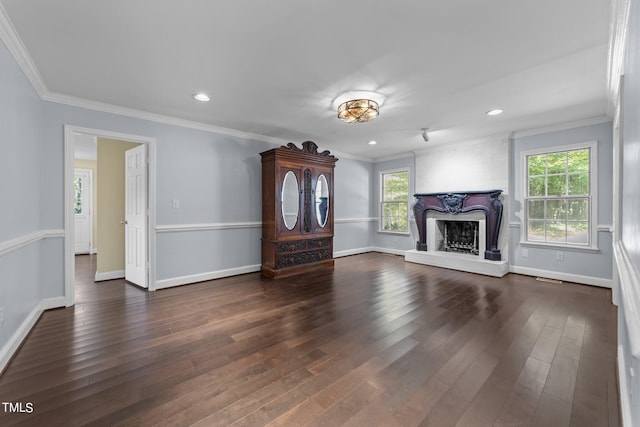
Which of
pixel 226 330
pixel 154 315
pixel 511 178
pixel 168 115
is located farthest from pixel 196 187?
pixel 511 178

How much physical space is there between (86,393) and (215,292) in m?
2.01

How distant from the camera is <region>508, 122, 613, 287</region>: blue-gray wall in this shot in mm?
3910

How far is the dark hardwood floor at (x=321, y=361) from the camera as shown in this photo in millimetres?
1537

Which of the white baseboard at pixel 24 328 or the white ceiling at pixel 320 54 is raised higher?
the white ceiling at pixel 320 54

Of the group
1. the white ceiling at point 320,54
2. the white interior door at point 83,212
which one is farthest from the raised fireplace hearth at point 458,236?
the white interior door at point 83,212

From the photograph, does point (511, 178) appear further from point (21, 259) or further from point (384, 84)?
point (21, 259)

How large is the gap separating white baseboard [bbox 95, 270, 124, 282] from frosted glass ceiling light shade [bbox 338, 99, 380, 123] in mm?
4440

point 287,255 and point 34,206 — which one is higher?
point 34,206

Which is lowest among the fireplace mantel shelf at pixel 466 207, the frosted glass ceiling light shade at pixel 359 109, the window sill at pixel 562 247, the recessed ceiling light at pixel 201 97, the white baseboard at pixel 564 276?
the white baseboard at pixel 564 276

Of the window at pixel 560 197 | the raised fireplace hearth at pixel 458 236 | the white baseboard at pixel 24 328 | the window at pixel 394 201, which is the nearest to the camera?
the white baseboard at pixel 24 328

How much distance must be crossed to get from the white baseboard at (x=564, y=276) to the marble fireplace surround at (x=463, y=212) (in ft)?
0.77

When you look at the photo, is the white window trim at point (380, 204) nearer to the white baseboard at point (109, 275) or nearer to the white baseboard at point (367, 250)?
the white baseboard at point (367, 250)

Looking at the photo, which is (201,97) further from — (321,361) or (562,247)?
(562,247)

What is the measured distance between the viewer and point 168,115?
152 inches
